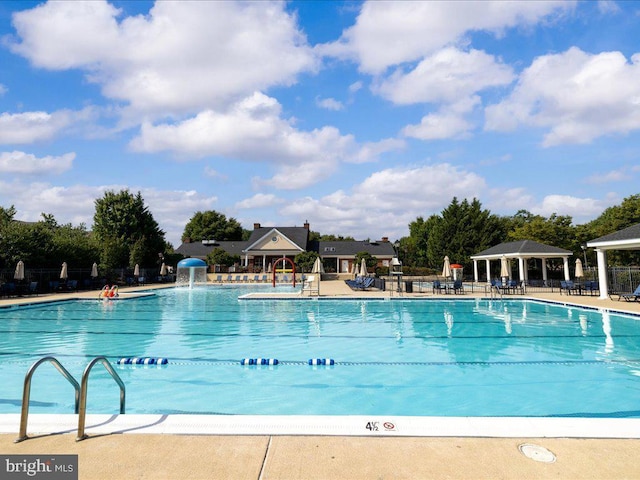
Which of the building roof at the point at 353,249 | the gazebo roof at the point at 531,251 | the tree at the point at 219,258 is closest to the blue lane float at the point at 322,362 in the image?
the gazebo roof at the point at 531,251

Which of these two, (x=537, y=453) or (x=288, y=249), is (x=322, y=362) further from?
(x=288, y=249)

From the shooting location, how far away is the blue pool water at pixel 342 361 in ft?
21.8

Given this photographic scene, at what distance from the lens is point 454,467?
3066 millimetres

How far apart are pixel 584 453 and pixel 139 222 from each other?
4464 centimetres

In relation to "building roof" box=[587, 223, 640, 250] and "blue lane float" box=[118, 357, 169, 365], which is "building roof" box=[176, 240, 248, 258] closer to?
"building roof" box=[587, 223, 640, 250]

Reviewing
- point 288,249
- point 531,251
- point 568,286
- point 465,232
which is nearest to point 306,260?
point 288,249

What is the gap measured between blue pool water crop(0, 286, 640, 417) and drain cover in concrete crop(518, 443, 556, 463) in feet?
9.96

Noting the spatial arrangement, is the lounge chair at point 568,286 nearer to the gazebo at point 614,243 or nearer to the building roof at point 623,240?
the gazebo at point 614,243

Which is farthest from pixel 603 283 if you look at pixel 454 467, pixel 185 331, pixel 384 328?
A: pixel 454 467

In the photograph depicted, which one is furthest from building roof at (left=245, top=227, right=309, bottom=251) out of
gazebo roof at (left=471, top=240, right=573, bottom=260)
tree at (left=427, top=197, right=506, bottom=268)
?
gazebo roof at (left=471, top=240, right=573, bottom=260)

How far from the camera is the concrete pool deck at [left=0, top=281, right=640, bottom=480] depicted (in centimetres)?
299

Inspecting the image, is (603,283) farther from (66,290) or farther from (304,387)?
(66,290)

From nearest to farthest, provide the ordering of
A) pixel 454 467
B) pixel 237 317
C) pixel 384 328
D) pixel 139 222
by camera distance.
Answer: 1. pixel 454 467
2. pixel 384 328
3. pixel 237 317
4. pixel 139 222

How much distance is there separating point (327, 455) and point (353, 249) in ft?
170
